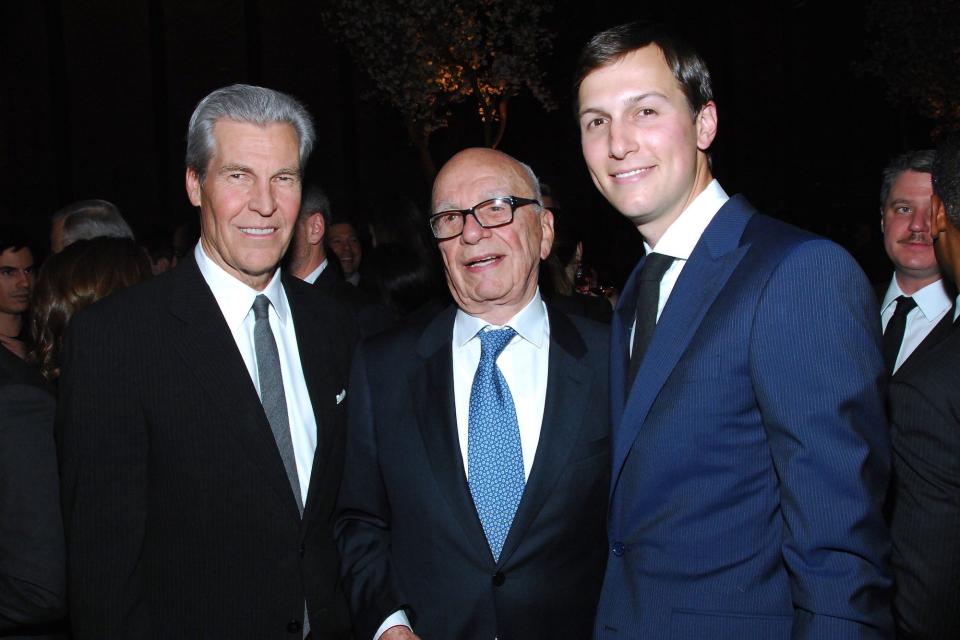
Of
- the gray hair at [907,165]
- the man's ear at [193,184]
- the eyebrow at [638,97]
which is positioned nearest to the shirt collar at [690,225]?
the eyebrow at [638,97]

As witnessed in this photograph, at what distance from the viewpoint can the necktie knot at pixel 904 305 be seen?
10.9 ft

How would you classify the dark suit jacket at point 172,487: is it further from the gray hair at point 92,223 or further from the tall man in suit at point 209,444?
the gray hair at point 92,223

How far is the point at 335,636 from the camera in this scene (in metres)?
2.02

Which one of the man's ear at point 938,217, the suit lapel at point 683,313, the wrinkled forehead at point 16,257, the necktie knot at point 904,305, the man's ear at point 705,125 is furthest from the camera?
the wrinkled forehead at point 16,257

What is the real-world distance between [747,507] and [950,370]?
24.2 inches

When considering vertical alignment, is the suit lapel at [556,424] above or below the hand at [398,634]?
above

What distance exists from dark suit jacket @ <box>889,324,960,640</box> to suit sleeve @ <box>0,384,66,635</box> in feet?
6.47

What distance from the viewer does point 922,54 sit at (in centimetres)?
1163

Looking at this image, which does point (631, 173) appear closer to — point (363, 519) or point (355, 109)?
point (363, 519)

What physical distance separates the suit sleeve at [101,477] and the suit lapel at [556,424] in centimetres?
88

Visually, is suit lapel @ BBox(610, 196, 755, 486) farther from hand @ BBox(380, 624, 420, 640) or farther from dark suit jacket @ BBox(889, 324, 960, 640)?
hand @ BBox(380, 624, 420, 640)

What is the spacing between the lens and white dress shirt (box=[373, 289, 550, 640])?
200cm

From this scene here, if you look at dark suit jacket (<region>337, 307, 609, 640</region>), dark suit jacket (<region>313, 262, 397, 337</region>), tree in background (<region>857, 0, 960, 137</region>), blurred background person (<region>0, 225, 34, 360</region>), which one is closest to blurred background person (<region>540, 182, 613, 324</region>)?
dark suit jacket (<region>337, 307, 609, 640</region>)

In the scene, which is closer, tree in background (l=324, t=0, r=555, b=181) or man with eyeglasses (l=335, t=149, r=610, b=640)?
man with eyeglasses (l=335, t=149, r=610, b=640)
